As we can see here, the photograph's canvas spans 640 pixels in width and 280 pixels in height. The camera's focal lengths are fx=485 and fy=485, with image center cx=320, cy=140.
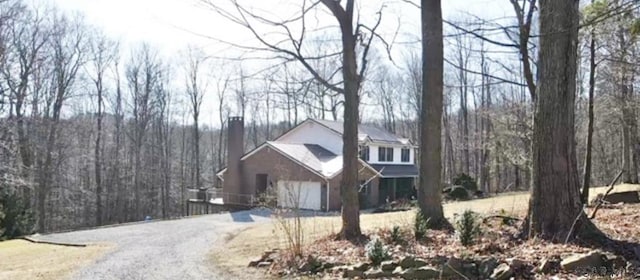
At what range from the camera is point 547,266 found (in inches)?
237

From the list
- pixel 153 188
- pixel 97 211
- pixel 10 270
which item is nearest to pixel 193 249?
pixel 10 270

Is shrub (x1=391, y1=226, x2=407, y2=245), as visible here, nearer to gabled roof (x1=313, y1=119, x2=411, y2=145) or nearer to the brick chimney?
gabled roof (x1=313, y1=119, x2=411, y2=145)

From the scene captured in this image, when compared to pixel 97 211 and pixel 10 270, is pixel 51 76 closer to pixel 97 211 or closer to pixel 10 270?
pixel 97 211

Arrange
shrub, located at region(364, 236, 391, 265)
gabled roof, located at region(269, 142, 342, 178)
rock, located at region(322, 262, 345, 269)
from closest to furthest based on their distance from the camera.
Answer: shrub, located at region(364, 236, 391, 265) < rock, located at region(322, 262, 345, 269) < gabled roof, located at region(269, 142, 342, 178)

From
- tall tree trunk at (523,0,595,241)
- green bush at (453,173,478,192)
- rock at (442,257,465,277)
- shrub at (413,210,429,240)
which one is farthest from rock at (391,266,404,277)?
green bush at (453,173,478,192)

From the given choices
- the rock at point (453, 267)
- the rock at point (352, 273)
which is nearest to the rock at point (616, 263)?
the rock at point (453, 267)

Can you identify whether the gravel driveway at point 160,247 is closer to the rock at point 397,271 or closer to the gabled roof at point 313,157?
the rock at point 397,271

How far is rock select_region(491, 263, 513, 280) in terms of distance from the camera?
20.1 ft

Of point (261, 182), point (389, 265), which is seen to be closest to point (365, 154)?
point (261, 182)

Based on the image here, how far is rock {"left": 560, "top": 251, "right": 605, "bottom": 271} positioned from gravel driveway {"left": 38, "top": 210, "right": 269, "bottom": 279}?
19.5 feet

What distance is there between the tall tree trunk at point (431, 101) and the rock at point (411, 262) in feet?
12.2

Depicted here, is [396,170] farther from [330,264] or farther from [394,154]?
[330,264]

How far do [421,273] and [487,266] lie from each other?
3.08 feet

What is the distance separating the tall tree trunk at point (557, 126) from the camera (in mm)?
7094
